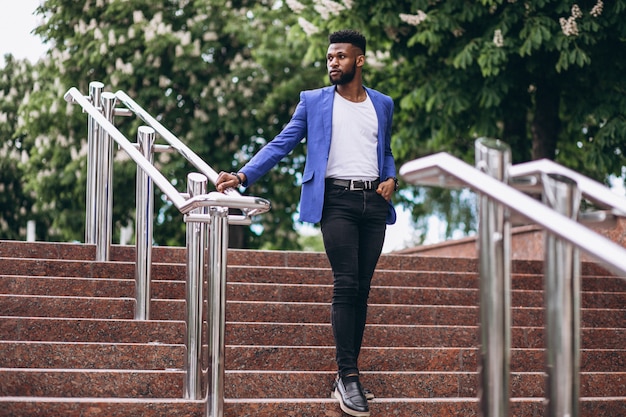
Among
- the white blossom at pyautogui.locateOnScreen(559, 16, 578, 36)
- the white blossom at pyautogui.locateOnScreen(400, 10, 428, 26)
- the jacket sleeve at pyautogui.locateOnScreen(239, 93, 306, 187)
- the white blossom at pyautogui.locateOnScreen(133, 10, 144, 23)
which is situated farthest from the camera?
the white blossom at pyautogui.locateOnScreen(133, 10, 144, 23)

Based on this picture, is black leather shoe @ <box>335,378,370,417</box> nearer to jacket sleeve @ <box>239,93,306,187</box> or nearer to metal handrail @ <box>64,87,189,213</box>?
jacket sleeve @ <box>239,93,306,187</box>

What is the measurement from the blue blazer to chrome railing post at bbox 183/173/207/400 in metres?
0.28

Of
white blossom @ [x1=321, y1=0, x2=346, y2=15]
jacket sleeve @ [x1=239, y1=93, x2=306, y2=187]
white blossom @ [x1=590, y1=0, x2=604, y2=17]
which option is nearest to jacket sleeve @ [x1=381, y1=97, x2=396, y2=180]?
jacket sleeve @ [x1=239, y1=93, x2=306, y2=187]

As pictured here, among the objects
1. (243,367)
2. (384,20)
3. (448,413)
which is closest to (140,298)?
(243,367)

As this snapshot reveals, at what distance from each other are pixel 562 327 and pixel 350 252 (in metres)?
2.47

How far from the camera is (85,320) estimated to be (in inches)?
216

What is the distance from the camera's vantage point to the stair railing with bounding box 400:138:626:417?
227 centimetres

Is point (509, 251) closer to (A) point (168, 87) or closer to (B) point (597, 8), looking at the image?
(B) point (597, 8)

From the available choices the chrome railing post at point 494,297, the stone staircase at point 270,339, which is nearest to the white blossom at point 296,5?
the stone staircase at point 270,339

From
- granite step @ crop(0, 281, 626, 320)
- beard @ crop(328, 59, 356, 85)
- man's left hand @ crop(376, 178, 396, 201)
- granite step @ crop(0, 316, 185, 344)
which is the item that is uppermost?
beard @ crop(328, 59, 356, 85)

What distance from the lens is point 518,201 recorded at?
2.31m

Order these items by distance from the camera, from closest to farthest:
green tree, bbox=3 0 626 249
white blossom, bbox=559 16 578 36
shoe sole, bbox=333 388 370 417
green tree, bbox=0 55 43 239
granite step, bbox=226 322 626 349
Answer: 1. shoe sole, bbox=333 388 370 417
2. granite step, bbox=226 322 626 349
3. white blossom, bbox=559 16 578 36
4. green tree, bbox=3 0 626 249
5. green tree, bbox=0 55 43 239

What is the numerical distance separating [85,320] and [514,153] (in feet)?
24.7

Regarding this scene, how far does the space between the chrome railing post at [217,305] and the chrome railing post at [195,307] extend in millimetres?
225
